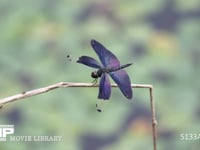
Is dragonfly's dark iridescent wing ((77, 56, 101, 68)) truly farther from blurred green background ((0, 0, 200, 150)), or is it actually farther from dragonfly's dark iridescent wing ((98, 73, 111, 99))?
blurred green background ((0, 0, 200, 150))

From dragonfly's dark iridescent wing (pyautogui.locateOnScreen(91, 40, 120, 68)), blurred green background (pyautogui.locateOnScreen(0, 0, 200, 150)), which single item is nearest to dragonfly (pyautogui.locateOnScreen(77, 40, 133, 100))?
dragonfly's dark iridescent wing (pyautogui.locateOnScreen(91, 40, 120, 68))

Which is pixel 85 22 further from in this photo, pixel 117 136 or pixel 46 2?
pixel 117 136

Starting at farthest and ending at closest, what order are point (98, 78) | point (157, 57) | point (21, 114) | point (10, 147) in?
point (157, 57), point (21, 114), point (10, 147), point (98, 78)

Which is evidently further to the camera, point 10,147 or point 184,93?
point 184,93

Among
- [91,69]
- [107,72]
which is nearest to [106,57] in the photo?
[107,72]

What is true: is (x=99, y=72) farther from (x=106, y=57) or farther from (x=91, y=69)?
(x=91, y=69)

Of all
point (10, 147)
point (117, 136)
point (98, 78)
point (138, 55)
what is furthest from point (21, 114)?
point (98, 78)

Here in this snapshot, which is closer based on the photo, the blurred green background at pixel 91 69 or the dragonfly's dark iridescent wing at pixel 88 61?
the dragonfly's dark iridescent wing at pixel 88 61

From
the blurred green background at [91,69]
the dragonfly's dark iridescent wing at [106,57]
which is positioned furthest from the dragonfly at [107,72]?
the blurred green background at [91,69]

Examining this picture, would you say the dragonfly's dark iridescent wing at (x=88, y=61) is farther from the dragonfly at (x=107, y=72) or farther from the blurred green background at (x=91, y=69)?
the blurred green background at (x=91, y=69)
